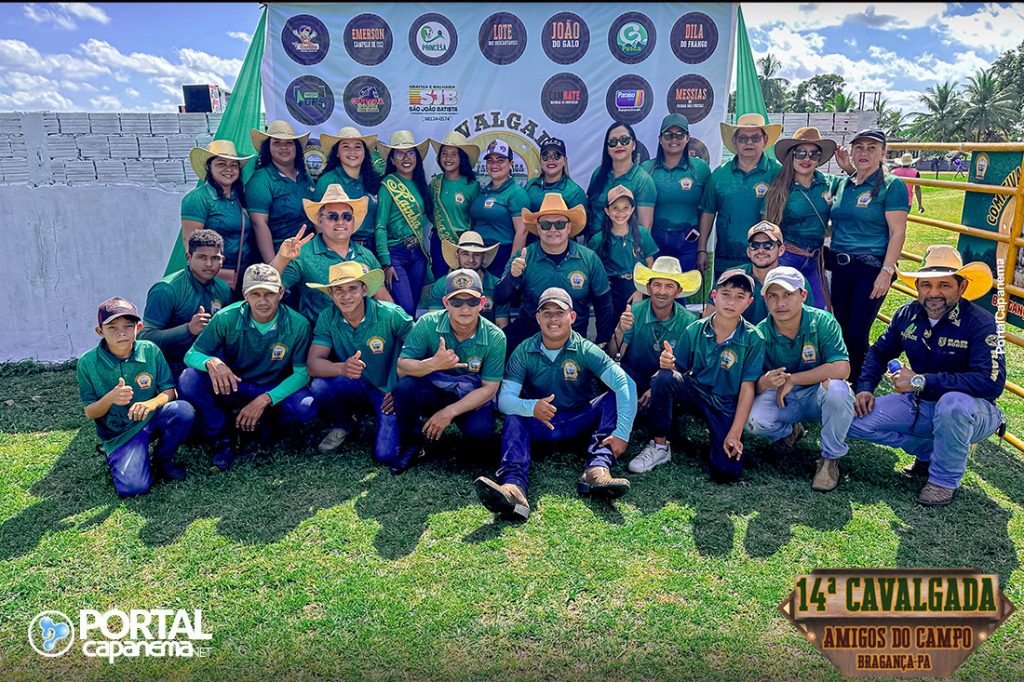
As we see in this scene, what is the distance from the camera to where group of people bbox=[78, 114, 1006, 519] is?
13.6ft

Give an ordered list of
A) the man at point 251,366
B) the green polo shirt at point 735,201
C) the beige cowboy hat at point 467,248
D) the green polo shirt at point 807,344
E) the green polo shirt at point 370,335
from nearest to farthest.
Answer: the green polo shirt at point 807,344
the man at point 251,366
the green polo shirt at point 370,335
the beige cowboy hat at point 467,248
the green polo shirt at point 735,201

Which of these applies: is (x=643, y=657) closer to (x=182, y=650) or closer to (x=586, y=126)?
(x=182, y=650)

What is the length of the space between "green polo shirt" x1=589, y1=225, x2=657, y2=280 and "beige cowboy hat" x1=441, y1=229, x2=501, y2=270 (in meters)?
0.77

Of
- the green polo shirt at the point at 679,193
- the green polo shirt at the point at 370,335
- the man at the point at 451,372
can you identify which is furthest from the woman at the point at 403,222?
the green polo shirt at the point at 679,193

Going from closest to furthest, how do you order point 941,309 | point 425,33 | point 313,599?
1. point 313,599
2. point 941,309
3. point 425,33

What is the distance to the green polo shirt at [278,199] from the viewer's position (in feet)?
18.0

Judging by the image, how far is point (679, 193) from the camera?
220 inches

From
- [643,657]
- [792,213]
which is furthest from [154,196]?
[643,657]

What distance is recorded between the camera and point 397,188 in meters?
5.66

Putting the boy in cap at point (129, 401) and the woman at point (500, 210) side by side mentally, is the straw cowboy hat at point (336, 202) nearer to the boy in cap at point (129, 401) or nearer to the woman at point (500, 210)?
the woman at point (500, 210)

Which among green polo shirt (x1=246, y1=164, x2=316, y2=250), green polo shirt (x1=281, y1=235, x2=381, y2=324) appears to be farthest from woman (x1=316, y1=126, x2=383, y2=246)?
green polo shirt (x1=281, y1=235, x2=381, y2=324)

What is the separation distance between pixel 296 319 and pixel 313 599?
6.74 feet

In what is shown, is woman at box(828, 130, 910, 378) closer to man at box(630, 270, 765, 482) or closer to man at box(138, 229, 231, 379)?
man at box(630, 270, 765, 482)

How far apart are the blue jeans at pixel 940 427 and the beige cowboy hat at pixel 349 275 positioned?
3219 mm
